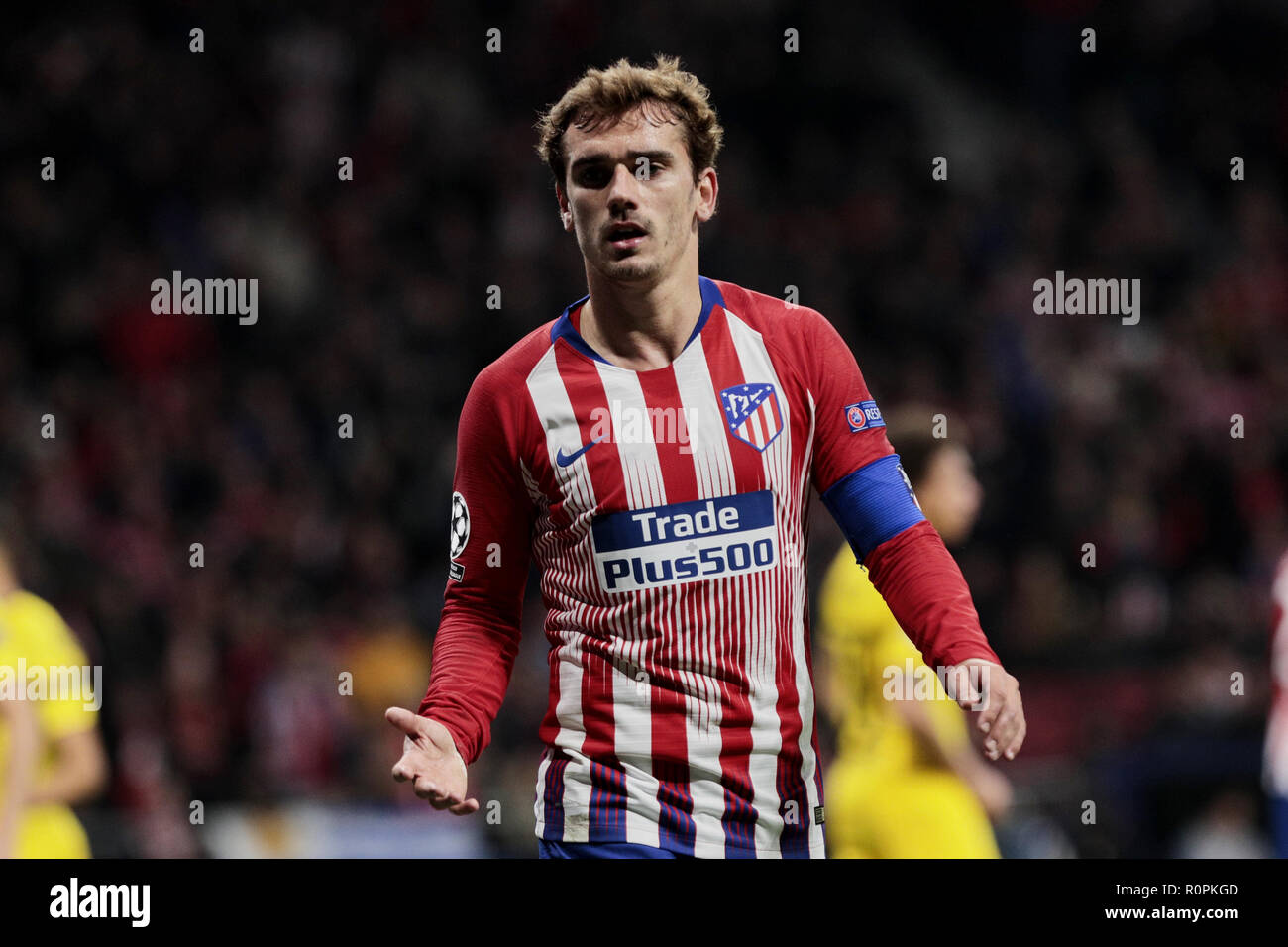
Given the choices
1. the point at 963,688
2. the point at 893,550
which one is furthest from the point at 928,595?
the point at 963,688

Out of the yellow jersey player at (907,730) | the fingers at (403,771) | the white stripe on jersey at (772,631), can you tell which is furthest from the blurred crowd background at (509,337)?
the fingers at (403,771)

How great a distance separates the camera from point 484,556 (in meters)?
3.08

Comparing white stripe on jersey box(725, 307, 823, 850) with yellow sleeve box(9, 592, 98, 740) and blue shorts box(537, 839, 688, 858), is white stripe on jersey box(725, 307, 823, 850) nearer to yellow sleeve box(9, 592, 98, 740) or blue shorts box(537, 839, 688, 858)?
blue shorts box(537, 839, 688, 858)

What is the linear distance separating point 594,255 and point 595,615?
2.29 feet

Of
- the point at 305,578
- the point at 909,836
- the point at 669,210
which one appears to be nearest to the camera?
the point at 669,210

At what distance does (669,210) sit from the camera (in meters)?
3.00

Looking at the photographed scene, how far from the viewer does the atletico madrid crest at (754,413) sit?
296 centimetres

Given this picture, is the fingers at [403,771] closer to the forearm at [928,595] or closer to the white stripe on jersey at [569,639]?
the white stripe on jersey at [569,639]

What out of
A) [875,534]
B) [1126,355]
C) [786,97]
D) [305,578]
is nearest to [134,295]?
[305,578]

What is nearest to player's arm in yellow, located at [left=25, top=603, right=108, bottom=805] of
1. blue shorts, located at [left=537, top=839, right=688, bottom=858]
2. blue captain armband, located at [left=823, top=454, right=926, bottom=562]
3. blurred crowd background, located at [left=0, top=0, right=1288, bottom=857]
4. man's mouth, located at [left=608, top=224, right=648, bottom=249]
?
blurred crowd background, located at [left=0, top=0, right=1288, bottom=857]

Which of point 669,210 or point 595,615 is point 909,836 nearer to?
point 595,615

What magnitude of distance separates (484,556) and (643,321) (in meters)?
0.57

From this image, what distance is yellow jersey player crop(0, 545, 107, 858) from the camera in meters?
4.80

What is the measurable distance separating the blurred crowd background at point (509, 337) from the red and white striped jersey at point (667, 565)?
10.8ft
